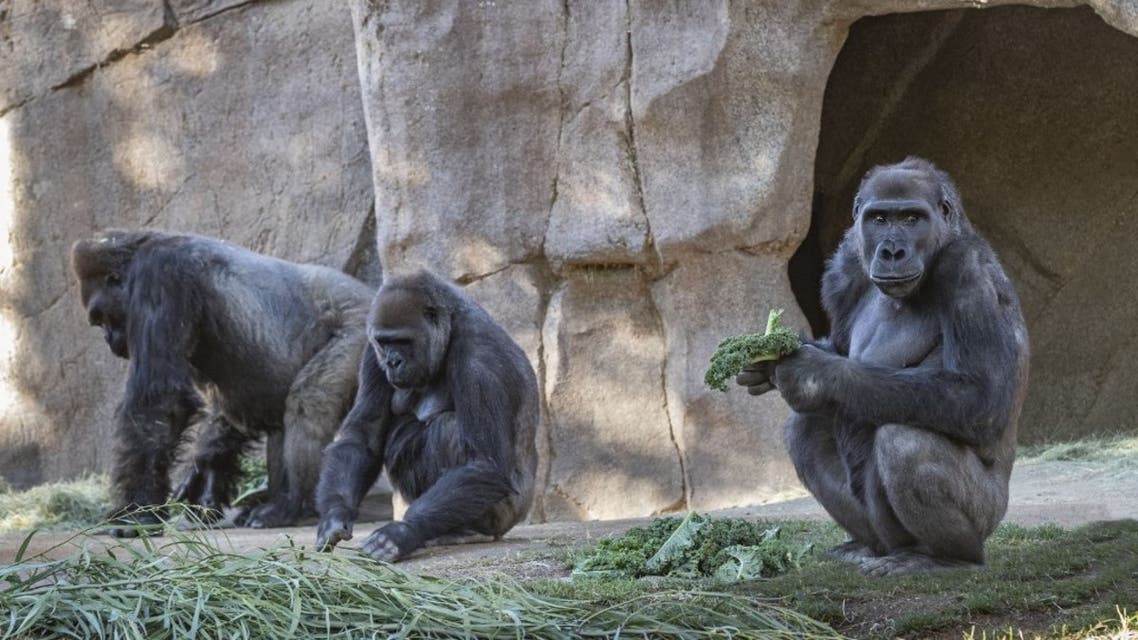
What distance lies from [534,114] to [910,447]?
4.39 metres

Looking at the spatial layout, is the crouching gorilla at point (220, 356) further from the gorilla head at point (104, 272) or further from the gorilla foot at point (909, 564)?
the gorilla foot at point (909, 564)

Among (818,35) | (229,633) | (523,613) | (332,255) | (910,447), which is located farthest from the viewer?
(332,255)

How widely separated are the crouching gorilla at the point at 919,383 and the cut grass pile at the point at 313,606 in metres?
0.67

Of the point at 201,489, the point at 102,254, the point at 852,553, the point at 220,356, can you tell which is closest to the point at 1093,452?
the point at 852,553

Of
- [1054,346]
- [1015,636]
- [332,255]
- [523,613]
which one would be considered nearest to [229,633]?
[523,613]

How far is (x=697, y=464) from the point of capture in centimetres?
845

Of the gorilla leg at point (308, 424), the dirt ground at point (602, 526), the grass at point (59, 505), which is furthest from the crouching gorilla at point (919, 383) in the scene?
the grass at point (59, 505)

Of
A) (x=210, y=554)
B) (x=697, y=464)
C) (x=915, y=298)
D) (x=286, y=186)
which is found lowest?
(x=697, y=464)

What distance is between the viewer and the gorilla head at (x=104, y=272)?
782cm

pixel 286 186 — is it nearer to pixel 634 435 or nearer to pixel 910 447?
pixel 634 435

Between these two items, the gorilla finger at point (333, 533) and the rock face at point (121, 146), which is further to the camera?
the rock face at point (121, 146)

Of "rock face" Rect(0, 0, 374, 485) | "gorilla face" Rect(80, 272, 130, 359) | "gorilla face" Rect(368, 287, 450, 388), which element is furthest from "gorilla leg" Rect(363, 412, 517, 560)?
"rock face" Rect(0, 0, 374, 485)

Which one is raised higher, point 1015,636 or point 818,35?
point 818,35

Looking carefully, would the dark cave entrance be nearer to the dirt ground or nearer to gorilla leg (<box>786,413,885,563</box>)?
the dirt ground
